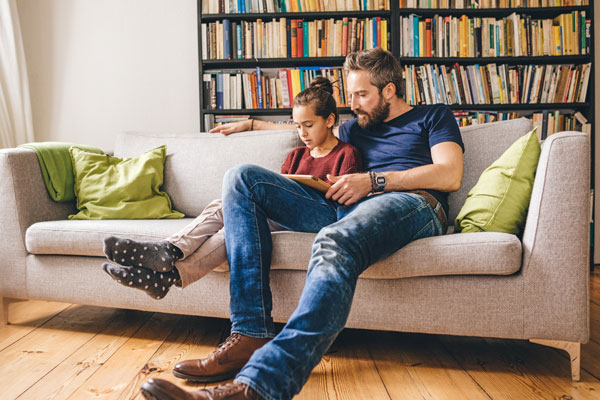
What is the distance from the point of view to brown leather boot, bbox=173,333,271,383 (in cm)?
127

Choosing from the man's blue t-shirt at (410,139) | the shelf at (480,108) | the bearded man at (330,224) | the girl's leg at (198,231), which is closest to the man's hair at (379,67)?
the bearded man at (330,224)

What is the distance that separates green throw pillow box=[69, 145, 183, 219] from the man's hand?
88 centimetres

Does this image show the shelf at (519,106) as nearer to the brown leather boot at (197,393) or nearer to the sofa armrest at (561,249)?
the sofa armrest at (561,249)

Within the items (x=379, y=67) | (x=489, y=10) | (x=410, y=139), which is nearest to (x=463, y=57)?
(x=489, y=10)

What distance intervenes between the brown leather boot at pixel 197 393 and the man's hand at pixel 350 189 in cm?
74

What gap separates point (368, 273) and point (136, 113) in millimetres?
2498

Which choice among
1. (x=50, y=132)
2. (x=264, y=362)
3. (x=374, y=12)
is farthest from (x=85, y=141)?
(x=264, y=362)

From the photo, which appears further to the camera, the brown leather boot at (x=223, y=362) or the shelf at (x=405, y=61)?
the shelf at (x=405, y=61)

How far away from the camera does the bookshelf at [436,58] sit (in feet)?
9.77

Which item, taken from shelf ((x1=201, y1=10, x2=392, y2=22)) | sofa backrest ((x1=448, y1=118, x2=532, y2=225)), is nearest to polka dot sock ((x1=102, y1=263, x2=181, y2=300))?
sofa backrest ((x1=448, y1=118, x2=532, y2=225))

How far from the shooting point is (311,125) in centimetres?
183

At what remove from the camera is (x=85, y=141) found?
3.37 meters

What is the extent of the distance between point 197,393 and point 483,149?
1.44 meters

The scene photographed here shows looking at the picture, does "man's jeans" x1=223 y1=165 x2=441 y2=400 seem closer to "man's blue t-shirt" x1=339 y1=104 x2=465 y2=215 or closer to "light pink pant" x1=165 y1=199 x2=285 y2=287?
"light pink pant" x1=165 y1=199 x2=285 y2=287
